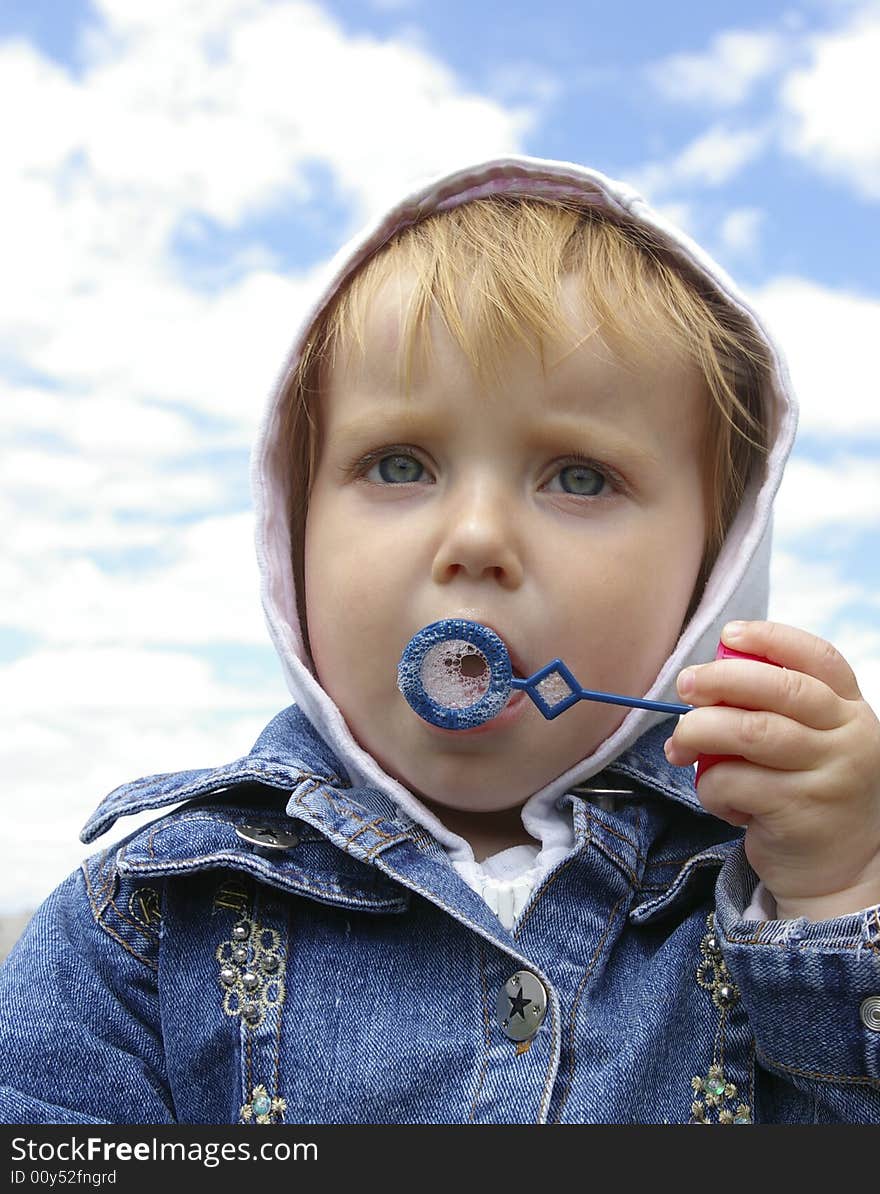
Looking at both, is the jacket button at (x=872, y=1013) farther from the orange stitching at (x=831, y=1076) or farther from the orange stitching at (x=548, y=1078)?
the orange stitching at (x=548, y=1078)

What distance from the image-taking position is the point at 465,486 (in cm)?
173

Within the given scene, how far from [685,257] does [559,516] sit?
551mm

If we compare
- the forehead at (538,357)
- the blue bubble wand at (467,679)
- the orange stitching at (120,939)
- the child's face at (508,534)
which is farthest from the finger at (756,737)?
the orange stitching at (120,939)

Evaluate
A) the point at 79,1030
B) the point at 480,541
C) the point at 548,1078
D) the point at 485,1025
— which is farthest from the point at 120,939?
the point at 480,541

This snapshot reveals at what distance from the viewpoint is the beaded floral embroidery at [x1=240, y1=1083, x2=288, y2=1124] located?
5.35 feet

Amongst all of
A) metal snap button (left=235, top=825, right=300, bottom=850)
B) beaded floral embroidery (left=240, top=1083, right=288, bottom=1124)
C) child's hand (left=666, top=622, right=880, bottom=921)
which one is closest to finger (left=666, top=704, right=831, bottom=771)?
child's hand (left=666, top=622, right=880, bottom=921)

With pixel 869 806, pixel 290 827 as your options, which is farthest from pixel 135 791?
pixel 869 806

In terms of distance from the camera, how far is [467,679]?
1.71 meters

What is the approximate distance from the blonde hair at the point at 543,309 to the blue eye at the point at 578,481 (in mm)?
173

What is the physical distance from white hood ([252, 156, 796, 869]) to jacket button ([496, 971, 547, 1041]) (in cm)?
24

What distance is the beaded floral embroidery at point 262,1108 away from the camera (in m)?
1.63

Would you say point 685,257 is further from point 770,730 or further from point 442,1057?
point 442,1057

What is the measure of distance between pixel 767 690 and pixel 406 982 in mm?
633

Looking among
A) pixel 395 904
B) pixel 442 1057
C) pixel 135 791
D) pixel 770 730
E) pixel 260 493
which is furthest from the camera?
pixel 260 493
